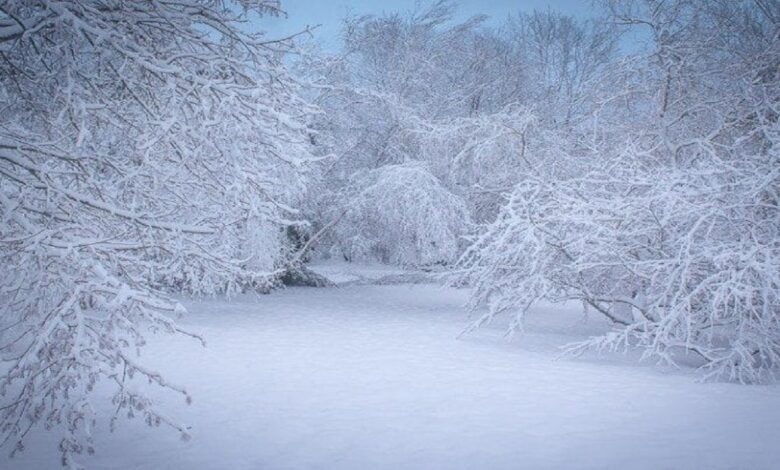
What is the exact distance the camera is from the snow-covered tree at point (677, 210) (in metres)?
6.83

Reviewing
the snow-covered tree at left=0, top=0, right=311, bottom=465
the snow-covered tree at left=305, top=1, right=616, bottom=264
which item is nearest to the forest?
the snow-covered tree at left=0, top=0, right=311, bottom=465

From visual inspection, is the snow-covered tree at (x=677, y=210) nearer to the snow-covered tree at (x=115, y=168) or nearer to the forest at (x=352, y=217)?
the forest at (x=352, y=217)

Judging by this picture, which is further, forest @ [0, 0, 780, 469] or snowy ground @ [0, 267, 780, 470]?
snowy ground @ [0, 267, 780, 470]

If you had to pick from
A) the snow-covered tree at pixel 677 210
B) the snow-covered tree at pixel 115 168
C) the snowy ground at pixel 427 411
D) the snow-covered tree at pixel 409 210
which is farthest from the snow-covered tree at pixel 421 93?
the snow-covered tree at pixel 115 168

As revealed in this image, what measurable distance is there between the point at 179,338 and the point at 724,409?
25.2 ft

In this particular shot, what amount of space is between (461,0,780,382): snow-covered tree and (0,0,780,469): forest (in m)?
0.06

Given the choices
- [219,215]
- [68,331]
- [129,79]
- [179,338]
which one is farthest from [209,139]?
[179,338]

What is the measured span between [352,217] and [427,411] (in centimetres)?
1060

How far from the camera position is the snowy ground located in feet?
14.2

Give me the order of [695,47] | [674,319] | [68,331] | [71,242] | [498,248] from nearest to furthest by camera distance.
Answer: [68,331], [71,242], [674,319], [498,248], [695,47]

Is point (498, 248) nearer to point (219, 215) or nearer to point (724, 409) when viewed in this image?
point (724, 409)

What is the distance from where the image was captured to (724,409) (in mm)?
5535

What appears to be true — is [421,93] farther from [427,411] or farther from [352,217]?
[427,411]

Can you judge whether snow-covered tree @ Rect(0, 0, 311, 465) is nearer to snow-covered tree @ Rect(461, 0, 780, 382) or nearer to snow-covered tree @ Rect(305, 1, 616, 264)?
snow-covered tree @ Rect(461, 0, 780, 382)
